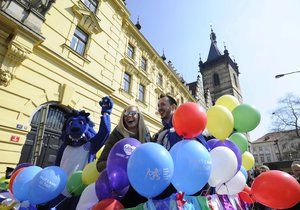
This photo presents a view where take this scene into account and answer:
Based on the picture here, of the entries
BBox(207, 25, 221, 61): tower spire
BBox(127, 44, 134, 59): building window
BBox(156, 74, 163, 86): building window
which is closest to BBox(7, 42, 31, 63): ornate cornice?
BBox(127, 44, 134, 59): building window

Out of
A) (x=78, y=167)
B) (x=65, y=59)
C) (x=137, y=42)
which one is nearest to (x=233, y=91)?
(x=137, y=42)

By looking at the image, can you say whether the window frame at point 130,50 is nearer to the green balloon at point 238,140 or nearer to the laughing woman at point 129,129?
the green balloon at point 238,140

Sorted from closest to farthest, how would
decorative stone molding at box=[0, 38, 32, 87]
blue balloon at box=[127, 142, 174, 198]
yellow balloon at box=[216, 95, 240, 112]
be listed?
blue balloon at box=[127, 142, 174, 198]
yellow balloon at box=[216, 95, 240, 112]
decorative stone molding at box=[0, 38, 32, 87]

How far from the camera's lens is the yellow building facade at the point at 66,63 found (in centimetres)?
579

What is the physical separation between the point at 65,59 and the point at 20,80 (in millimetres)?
1829

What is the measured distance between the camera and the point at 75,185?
8.95 feet

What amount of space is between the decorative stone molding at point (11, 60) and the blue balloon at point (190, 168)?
5.75 metres

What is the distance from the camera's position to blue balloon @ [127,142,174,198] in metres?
1.76

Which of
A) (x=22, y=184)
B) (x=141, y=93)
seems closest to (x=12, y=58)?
(x=22, y=184)

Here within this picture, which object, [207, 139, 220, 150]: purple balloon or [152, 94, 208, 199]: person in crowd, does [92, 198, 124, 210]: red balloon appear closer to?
[152, 94, 208, 199]: person in crowd

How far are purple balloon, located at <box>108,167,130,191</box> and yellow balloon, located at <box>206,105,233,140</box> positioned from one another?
57.0 inches

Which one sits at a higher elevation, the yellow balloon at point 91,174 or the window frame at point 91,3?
the window frame at point 91,3

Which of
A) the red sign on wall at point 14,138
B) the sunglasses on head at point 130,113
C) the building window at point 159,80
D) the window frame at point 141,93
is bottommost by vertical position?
the sunglasses on head at point 130,113

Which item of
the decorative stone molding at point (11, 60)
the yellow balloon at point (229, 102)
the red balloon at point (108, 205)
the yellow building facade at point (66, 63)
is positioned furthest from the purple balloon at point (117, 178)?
the decorative stone molding at point (11, 60)
